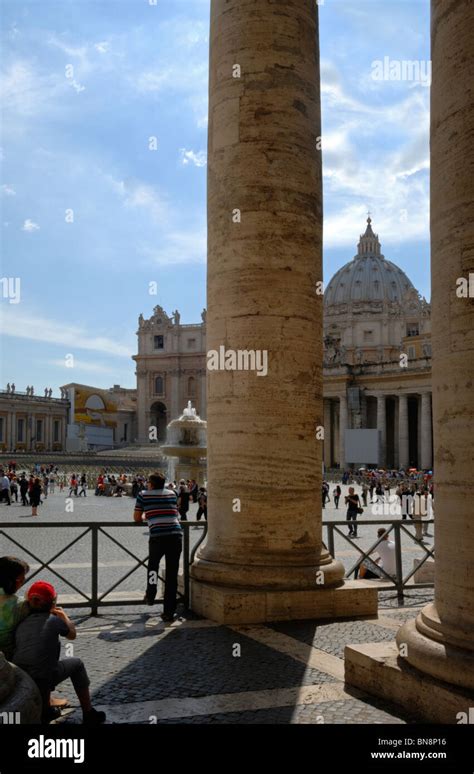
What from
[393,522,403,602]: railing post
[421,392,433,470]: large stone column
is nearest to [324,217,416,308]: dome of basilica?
[421,392,433,470]: large stone column

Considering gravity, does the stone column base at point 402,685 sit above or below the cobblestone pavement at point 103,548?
above

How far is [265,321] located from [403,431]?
61.5 metres

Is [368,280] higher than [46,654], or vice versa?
[368,280]

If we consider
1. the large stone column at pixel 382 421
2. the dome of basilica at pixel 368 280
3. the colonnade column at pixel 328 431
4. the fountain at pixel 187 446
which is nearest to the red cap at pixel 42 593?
the fountain at pixel 187 446

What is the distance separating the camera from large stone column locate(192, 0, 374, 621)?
24.7ft

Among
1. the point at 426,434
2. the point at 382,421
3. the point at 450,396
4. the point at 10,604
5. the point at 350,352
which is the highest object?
the point at 350,352

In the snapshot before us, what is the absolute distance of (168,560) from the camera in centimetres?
796

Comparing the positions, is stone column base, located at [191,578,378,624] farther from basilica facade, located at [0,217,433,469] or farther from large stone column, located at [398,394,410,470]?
basilica facade, located at [0,217,433,469]

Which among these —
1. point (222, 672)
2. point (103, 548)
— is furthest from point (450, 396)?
point (103, 548)

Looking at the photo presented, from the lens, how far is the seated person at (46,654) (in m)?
4.75

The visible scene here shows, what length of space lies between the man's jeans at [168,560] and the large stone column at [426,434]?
186 feet

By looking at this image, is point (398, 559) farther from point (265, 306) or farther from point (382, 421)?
point (382, 421)

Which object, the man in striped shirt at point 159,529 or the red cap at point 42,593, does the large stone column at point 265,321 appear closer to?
the man in striped shirt at point 159,529

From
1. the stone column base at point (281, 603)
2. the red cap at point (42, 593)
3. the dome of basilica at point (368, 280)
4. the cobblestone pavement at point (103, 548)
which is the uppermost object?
the dome of basilica at point (368, 280)
